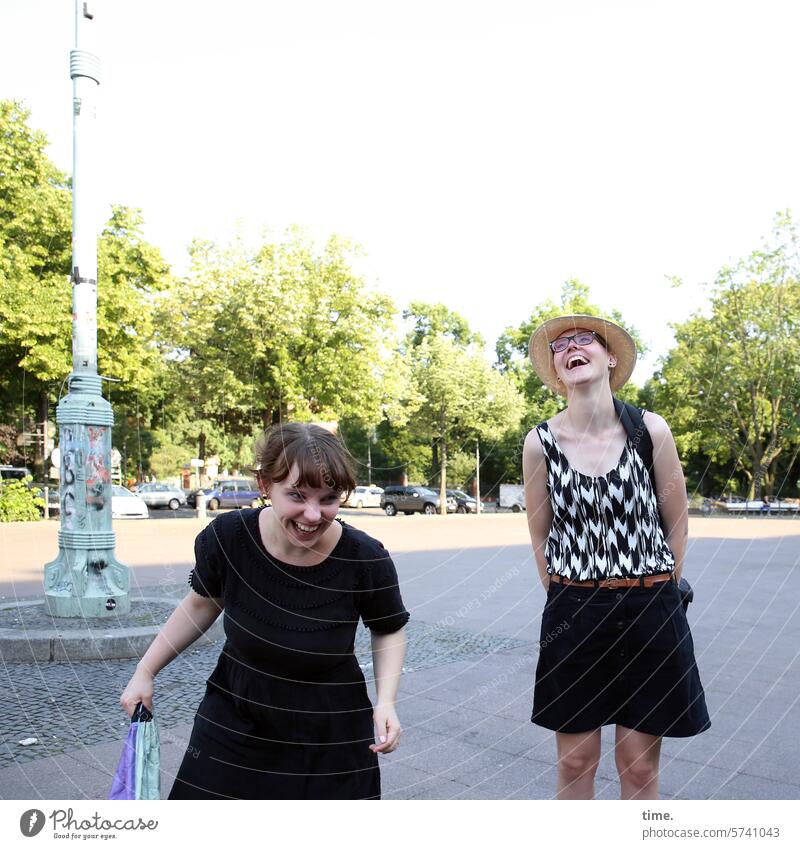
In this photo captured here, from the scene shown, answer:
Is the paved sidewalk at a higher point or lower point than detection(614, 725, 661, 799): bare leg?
lower

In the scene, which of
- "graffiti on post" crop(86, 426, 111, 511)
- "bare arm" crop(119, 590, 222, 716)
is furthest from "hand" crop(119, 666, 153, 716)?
"graffiti on post" crop(86, 426, 111, 511)

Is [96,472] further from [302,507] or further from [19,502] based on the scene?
[19,502]

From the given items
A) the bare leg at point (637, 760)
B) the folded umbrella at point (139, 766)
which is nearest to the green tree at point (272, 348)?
the bare leg at point (637, 760)

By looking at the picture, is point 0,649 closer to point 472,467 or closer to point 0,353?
point 472,467

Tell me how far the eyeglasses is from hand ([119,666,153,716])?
51.2 inches

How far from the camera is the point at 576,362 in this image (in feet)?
6.84

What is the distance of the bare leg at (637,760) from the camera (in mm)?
2055

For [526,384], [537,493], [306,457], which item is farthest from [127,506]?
[306,457]

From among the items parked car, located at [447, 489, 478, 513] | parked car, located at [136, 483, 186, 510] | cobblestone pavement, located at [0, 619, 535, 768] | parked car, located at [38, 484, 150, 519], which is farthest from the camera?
parked car, located at [136, 483, 186, 510]

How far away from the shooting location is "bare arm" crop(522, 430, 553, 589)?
214 centimetres

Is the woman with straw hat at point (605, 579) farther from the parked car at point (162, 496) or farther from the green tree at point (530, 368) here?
the parked car at point (162, 496)

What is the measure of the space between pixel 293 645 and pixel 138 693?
391 millimetres

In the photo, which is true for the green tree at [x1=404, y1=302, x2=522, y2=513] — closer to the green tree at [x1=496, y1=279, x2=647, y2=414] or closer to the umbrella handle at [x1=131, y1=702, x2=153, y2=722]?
the green tree at [x1=496, y1=279, x2=647, y2=414]
